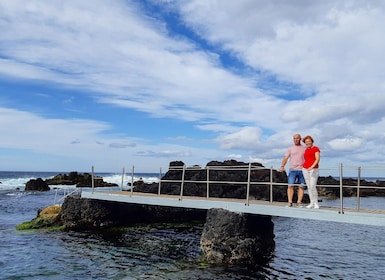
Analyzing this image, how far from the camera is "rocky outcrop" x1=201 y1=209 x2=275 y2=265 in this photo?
547 inches

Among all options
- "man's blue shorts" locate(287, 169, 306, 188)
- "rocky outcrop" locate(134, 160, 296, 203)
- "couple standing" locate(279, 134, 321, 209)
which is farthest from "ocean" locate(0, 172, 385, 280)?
"rocky outcrop" locate(134, 160, 296, 203)

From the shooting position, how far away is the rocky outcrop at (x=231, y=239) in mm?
13891

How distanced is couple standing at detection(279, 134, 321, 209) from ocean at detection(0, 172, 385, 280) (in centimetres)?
309

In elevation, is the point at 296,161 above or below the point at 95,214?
above

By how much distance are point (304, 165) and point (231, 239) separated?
155 inches

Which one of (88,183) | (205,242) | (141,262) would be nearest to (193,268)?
(205,242)

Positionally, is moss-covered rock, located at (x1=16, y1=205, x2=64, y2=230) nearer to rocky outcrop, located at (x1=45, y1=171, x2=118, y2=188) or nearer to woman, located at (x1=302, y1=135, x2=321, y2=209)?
woman, located at (x1=302, y1=135, x2=321, y2=209)

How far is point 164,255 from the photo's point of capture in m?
15.6

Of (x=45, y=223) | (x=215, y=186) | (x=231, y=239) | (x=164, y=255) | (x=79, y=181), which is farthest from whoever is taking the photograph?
(x=79, y=181)

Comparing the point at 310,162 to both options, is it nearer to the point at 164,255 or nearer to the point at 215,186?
the point at 164,255

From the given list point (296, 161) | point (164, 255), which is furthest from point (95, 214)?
point (296, 161)

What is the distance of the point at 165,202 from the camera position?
655 inches

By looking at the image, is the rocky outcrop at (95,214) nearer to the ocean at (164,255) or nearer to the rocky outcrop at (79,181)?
the ocean at (164,255)

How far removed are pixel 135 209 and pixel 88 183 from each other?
4178 centimetres
